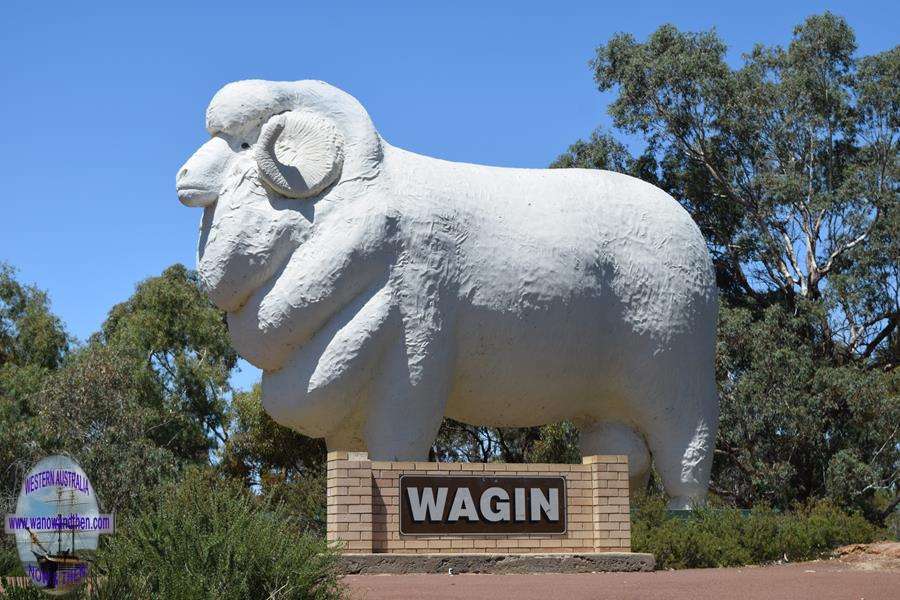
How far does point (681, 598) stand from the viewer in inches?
372

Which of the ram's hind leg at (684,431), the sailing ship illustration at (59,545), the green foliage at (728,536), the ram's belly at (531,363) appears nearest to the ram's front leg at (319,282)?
the ram's belly at (531,363)

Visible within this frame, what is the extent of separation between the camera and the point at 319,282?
12.1 m

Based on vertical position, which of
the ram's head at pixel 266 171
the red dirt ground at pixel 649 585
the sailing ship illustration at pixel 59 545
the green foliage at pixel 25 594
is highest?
the ram's head at pixel 266 171

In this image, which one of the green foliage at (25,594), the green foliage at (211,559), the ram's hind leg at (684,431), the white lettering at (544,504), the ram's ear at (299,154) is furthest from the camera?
the ram's hind leg at (684,431)

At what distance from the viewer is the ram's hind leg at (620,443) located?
45.3 feet

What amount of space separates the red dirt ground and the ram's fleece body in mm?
1977

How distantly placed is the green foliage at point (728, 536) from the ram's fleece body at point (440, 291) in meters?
0.44

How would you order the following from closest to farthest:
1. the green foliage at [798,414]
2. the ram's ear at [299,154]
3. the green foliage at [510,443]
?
the ram's ear at [299,154] → the green foliage at [798,414] → the green foliage at [510,443]

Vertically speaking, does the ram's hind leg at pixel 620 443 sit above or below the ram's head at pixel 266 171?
below

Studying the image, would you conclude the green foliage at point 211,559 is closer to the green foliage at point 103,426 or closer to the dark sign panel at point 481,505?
the dark sign panel at point 481,505

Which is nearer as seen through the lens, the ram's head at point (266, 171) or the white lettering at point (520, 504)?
the white lettering at point (520, 504)

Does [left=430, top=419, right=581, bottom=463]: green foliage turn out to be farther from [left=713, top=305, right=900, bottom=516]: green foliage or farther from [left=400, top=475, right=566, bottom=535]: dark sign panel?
[left=400, top=475, right=566, bottom=535]: dark sign panel

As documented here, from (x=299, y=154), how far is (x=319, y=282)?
1523 mm

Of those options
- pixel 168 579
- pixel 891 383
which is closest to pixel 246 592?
pixel 168 579
